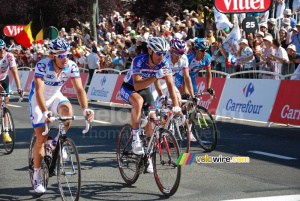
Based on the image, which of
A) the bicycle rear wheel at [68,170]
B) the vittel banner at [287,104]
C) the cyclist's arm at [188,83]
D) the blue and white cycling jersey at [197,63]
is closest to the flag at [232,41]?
the vittel banner at [287,104]

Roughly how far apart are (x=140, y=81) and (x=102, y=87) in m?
14.2

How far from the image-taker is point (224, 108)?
53.1 feet

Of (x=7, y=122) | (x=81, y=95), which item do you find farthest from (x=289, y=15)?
(x=81, y=95)

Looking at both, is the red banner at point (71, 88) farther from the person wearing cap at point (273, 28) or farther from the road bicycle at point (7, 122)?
the road bicycle at point (7, 122)

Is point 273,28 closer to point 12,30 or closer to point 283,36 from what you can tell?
point 283,36

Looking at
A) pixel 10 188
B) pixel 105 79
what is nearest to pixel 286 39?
pixel 105 79

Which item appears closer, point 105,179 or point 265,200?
point 265,200

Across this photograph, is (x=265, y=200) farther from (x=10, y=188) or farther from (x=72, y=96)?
(x=72, y=96)

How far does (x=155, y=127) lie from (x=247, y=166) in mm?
2624

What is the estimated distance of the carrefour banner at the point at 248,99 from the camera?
578 inches

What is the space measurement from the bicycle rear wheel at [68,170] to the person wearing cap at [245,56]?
429 inches

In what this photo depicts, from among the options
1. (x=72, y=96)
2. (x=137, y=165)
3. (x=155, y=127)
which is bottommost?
(x=72, y=96)

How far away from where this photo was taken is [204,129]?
448 inches

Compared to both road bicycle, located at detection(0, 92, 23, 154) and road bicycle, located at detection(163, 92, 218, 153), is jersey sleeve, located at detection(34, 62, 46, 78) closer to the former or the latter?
road bicycle, located at detection(163, 92, 218, 153)
